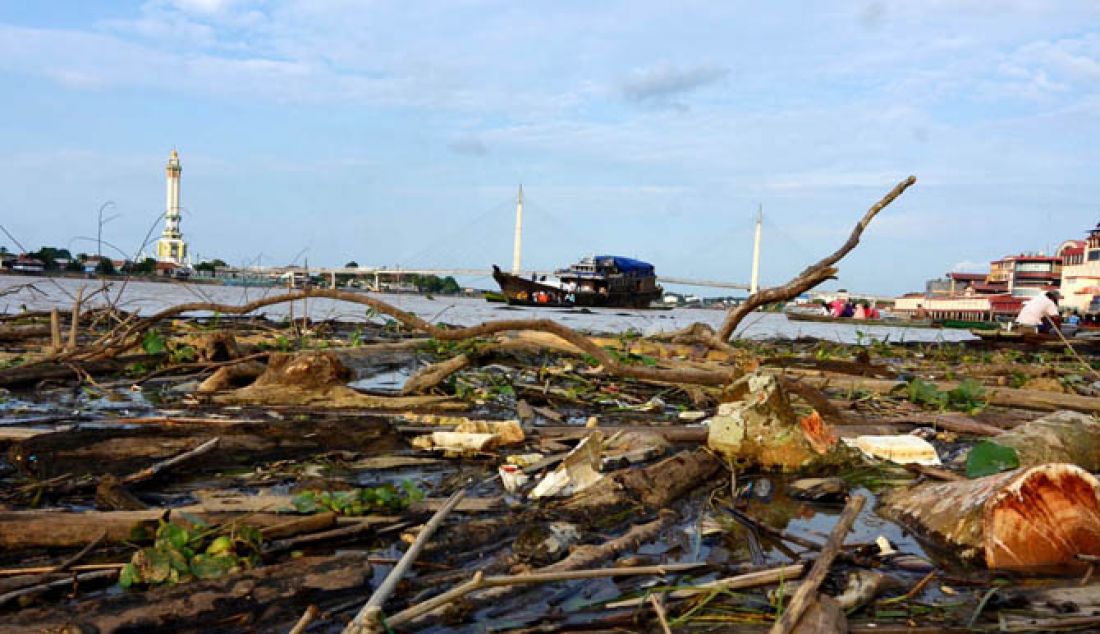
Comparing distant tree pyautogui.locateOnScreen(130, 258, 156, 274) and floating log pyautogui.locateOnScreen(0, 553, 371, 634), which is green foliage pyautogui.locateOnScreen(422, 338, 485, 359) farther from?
floating log pyautogui.locateOnScreen(0, 553, 371, 634)

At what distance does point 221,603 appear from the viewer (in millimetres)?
2070

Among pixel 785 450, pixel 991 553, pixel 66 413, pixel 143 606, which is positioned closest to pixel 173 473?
pixel 143 606

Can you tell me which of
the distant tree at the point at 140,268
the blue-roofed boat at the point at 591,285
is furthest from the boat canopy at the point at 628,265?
the distant tree at the point at 140,268

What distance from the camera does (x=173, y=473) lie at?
11.8ft

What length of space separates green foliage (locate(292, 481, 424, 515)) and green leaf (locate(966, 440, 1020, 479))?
2464 millimetres

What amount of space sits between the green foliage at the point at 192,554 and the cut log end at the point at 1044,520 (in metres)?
2.55

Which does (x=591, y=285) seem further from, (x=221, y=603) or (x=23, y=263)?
(x=221, y=603)

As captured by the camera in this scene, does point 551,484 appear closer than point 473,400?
Yes

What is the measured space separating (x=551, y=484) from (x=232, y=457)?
177cm

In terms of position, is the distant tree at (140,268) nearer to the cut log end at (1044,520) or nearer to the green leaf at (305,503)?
the green leaf at (305,503)

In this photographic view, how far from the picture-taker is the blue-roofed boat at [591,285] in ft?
189

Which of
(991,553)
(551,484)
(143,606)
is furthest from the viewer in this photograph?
(551,484)

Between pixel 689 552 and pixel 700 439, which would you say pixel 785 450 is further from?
pixel 689 552

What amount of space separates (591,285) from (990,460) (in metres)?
58.4
